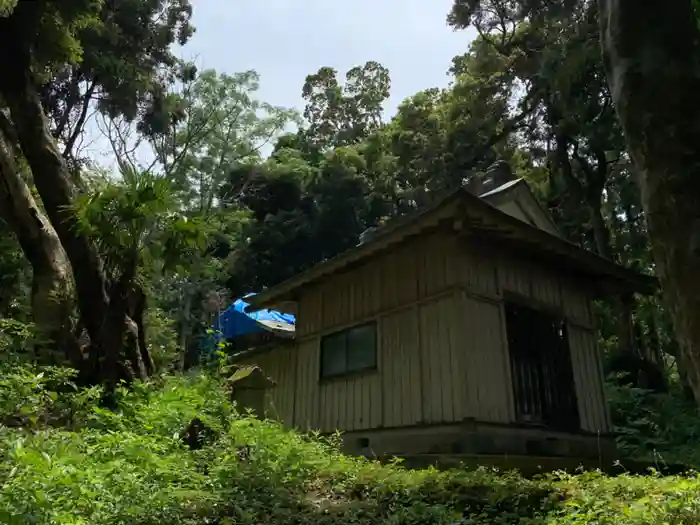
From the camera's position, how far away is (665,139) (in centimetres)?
327

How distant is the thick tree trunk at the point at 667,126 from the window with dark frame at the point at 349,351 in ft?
20.2

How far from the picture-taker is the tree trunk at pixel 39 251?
793 cm

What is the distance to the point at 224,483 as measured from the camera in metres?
4.50

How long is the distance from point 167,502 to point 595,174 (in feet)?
62.5

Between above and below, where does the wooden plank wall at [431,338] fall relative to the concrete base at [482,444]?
above

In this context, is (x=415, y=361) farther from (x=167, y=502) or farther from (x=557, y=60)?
(x=557, y=60)

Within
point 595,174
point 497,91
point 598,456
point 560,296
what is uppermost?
point 497,91

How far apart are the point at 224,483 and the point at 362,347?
503 cm

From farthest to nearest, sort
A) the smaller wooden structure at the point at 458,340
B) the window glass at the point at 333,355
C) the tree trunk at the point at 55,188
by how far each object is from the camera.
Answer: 1. the window glass at the point at 333,355
2. the tree trunk at the point at 55,188
3. the smaller wooden structure at the point at 458,340

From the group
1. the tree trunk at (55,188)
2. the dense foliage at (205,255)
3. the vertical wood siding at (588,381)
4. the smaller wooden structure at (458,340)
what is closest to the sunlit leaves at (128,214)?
the dense foliage at (205,255)

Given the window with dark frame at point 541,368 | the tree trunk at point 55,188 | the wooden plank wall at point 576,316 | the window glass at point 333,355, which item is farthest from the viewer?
the window glass at point 333,355

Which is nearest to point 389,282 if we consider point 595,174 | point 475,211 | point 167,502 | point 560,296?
point 475,211

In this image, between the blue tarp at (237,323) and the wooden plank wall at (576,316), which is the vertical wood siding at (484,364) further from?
the blue tarp at (237,323)

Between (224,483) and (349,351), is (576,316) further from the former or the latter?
(224,483)
